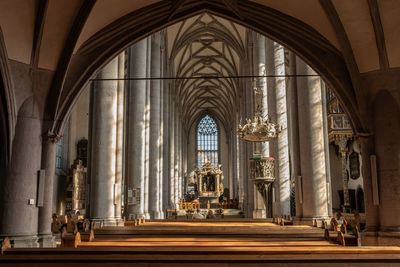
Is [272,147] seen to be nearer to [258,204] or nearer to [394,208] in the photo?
[258,204]

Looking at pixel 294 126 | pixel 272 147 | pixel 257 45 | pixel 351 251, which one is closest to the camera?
pixel 351 251

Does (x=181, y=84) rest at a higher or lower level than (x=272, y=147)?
higher

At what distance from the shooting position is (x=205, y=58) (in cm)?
3509

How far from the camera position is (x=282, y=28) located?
10.8 m

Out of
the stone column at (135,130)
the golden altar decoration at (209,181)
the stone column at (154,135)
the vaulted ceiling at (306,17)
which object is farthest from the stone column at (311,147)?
the golden altar decoration at (209,181)

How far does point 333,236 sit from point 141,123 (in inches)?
433

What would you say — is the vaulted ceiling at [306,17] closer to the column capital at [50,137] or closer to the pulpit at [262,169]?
the column capital at [50,137]

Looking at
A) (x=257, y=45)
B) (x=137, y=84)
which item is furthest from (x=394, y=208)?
(x=257, y=45)

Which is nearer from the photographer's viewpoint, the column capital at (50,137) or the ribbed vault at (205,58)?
the column capital at (50,137)

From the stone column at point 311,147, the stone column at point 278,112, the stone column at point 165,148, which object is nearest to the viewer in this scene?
the stone column at point 311,147

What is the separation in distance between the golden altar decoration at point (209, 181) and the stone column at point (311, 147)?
29578 millimetres

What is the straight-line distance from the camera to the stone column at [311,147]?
36.9ft

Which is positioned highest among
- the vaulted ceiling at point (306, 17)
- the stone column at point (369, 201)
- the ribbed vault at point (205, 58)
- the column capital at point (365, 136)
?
the ribbed vault at point (205, 58)

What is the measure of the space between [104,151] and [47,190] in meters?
3.87
